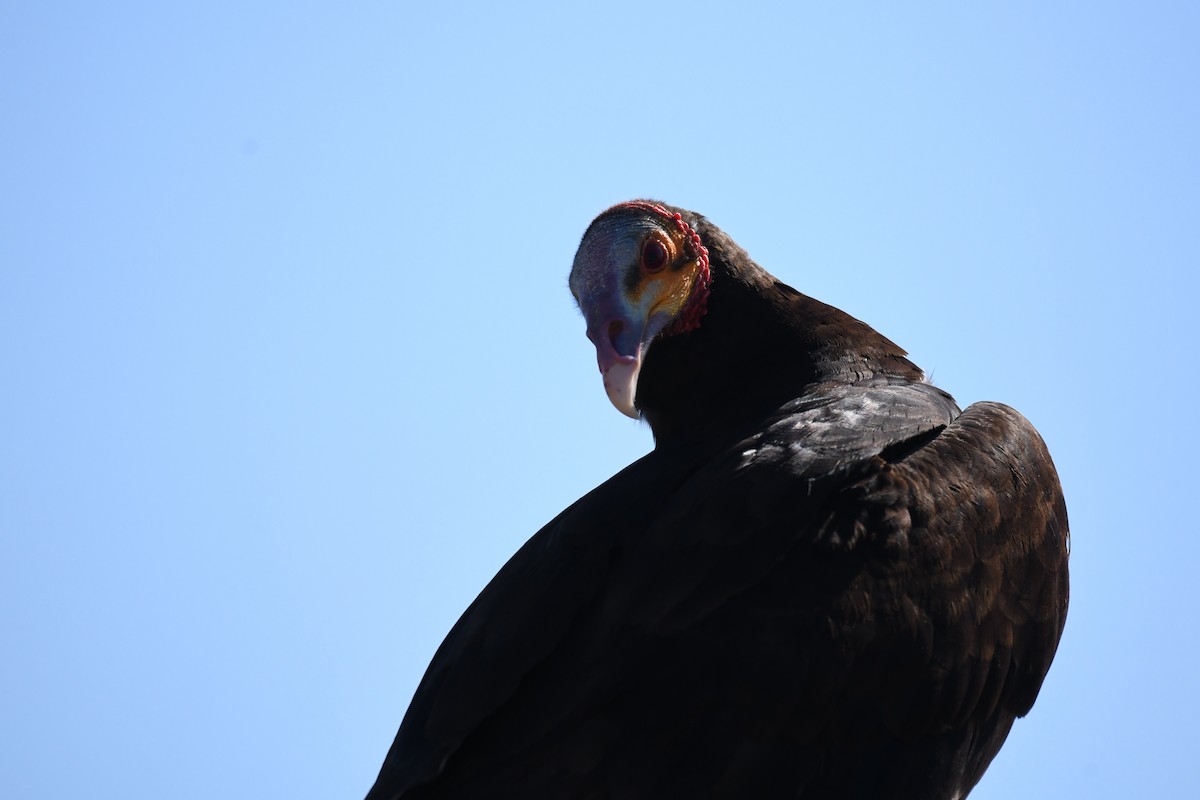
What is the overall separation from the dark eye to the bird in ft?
2.68

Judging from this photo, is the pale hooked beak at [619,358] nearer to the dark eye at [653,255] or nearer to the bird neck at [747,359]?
the bird neck at [747,359]

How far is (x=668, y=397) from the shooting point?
5121 millimetres

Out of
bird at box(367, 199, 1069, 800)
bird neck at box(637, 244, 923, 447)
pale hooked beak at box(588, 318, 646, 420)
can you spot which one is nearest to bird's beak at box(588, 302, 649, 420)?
pale hooked beak at box(588, 318, 646, 420)

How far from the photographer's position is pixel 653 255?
5.21 metres

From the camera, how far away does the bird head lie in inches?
200

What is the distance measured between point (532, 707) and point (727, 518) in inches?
27.2

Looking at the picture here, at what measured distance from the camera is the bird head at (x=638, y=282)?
16.6 feet

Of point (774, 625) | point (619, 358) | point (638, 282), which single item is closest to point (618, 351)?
point (619, 358)

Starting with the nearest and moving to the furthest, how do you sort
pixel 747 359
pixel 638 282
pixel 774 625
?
pixel 774 625, pixel 747 359, pixel 638 282

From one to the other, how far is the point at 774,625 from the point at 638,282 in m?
1.84

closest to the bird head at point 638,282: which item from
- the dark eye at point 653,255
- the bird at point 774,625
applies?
the dark eye at point 653,255

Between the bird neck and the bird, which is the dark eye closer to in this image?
the bird neck

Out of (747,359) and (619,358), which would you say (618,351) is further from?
(747,359)

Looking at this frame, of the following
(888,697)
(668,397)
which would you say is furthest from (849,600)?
(668,397)
